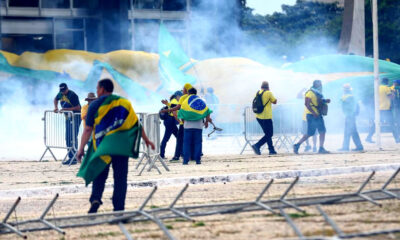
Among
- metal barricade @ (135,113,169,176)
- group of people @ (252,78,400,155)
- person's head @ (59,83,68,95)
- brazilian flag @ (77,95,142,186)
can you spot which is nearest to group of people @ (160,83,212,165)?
metal barricade @ (135,113,169,176)

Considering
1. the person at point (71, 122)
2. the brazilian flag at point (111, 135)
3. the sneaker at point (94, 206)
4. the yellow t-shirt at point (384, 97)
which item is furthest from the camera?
the yellow t-shirt at point (384, 97)

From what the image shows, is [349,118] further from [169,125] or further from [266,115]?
[169,125]

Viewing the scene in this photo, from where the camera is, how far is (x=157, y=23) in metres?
39.3

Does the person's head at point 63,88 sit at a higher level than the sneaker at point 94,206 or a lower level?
higher

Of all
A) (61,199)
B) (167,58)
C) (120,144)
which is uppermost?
(167,58)

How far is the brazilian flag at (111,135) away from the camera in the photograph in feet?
29.9

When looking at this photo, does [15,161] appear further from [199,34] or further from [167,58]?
[199,34]

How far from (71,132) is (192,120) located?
287cm

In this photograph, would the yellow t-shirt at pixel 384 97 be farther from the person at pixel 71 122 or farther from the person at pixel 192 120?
the person at pixel 71 122

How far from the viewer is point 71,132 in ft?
58.6

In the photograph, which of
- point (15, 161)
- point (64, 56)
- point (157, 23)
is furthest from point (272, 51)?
point (15, 161)

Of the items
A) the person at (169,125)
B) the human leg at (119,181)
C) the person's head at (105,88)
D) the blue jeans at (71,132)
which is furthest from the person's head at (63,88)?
the human leg at (119,181)

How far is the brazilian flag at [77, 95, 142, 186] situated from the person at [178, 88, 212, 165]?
23.5 feet

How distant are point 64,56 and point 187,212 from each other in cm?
2728
